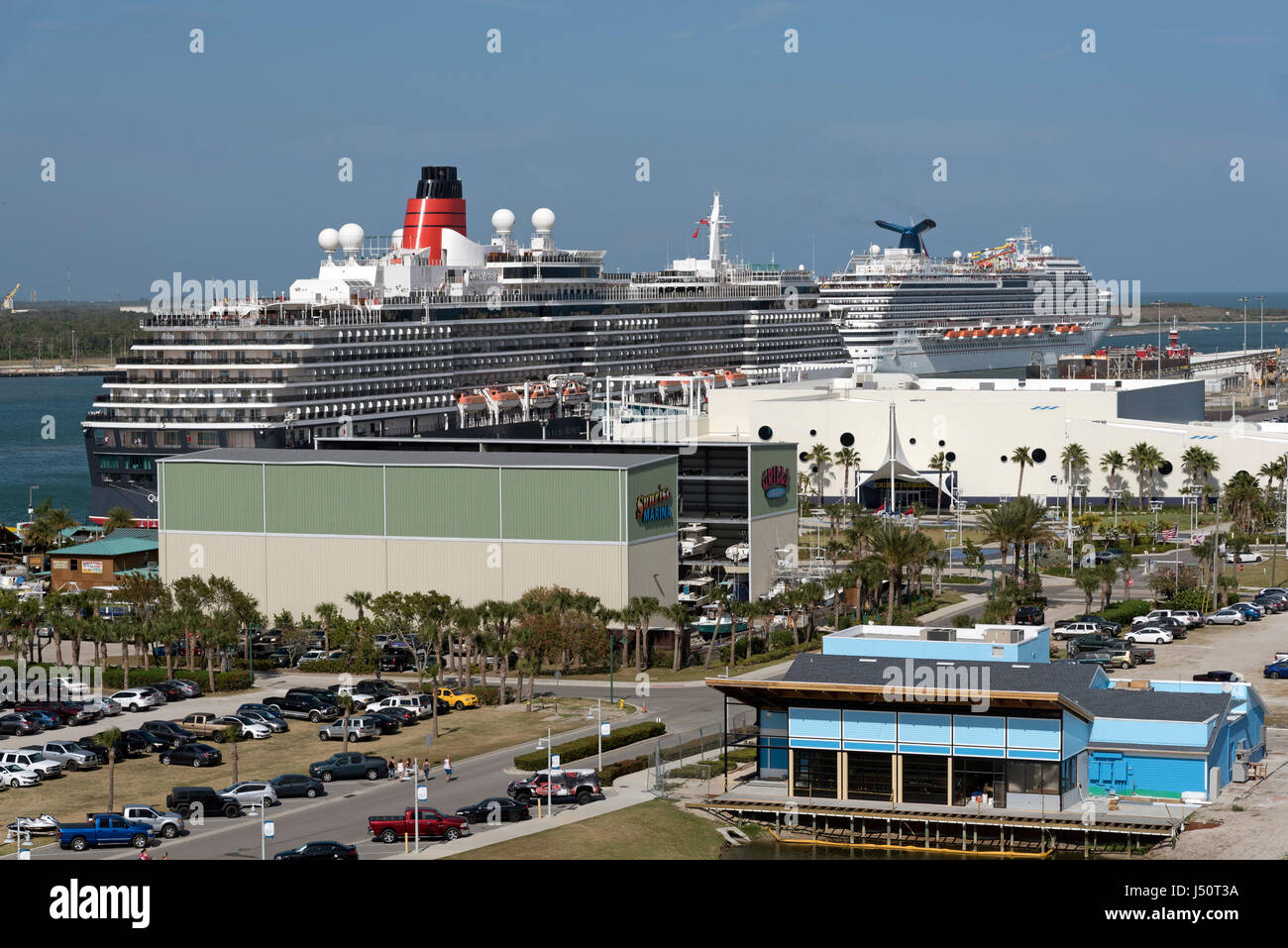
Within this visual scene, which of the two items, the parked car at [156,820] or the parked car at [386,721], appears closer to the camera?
the parked car at [156,820]

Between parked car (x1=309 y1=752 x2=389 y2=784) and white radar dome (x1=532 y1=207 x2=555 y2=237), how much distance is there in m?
87.9

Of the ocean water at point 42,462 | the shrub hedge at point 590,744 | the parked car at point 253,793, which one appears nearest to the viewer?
the parked car at point 253,793

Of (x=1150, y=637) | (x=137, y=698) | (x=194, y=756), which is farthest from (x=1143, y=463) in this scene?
(x=194, y=756)

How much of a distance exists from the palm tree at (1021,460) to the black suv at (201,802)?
6622cm

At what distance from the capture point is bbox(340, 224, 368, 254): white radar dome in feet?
389

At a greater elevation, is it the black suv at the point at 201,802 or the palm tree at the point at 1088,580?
the palm tree at the point at 1088,580

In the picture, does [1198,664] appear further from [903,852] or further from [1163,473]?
[1163,473]

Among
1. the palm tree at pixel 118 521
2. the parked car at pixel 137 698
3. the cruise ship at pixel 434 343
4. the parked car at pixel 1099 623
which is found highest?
the cruise ship at pixel 434 343

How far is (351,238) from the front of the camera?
390 feet

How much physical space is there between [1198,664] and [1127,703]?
598 inches

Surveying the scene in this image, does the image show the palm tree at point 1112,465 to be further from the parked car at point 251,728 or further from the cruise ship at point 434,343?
the parked car at point 251,728

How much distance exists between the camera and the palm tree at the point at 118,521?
88.8 meters

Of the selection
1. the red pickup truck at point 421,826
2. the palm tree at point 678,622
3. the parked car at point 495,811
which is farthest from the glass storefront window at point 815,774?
the palm tree at point 678,622

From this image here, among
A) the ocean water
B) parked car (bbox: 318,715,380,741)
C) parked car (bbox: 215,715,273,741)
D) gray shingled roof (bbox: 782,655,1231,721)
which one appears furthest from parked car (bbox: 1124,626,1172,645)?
the ocean water
